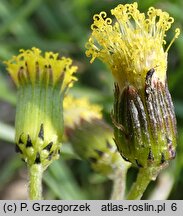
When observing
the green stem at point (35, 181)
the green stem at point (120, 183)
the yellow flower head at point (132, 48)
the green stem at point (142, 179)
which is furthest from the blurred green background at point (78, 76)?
the yellow flower head at point (132, 48)

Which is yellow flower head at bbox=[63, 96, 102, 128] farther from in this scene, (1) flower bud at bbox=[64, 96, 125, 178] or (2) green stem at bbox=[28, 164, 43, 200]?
(2) green stem at bbox=[28, 164, 43, 200]

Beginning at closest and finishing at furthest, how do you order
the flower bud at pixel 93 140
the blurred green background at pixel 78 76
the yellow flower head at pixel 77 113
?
1. the flower bud at pixel 93 140
2. the yellow flower head at pixel 77 113
3. the blurred green background at pixel 78 76

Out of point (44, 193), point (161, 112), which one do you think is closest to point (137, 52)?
point (161, 112)

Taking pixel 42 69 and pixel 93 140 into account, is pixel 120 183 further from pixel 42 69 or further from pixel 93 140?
pixel 42 69

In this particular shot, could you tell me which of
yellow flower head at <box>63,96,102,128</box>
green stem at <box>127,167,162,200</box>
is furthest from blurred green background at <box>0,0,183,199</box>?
green stem at <box>127,167,162,200</box>

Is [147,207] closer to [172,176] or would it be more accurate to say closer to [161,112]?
[161,112]

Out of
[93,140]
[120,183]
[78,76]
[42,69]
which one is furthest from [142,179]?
[78,76]

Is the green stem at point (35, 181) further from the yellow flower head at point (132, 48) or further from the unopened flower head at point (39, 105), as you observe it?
the yellow flower head at point (132, 48)
